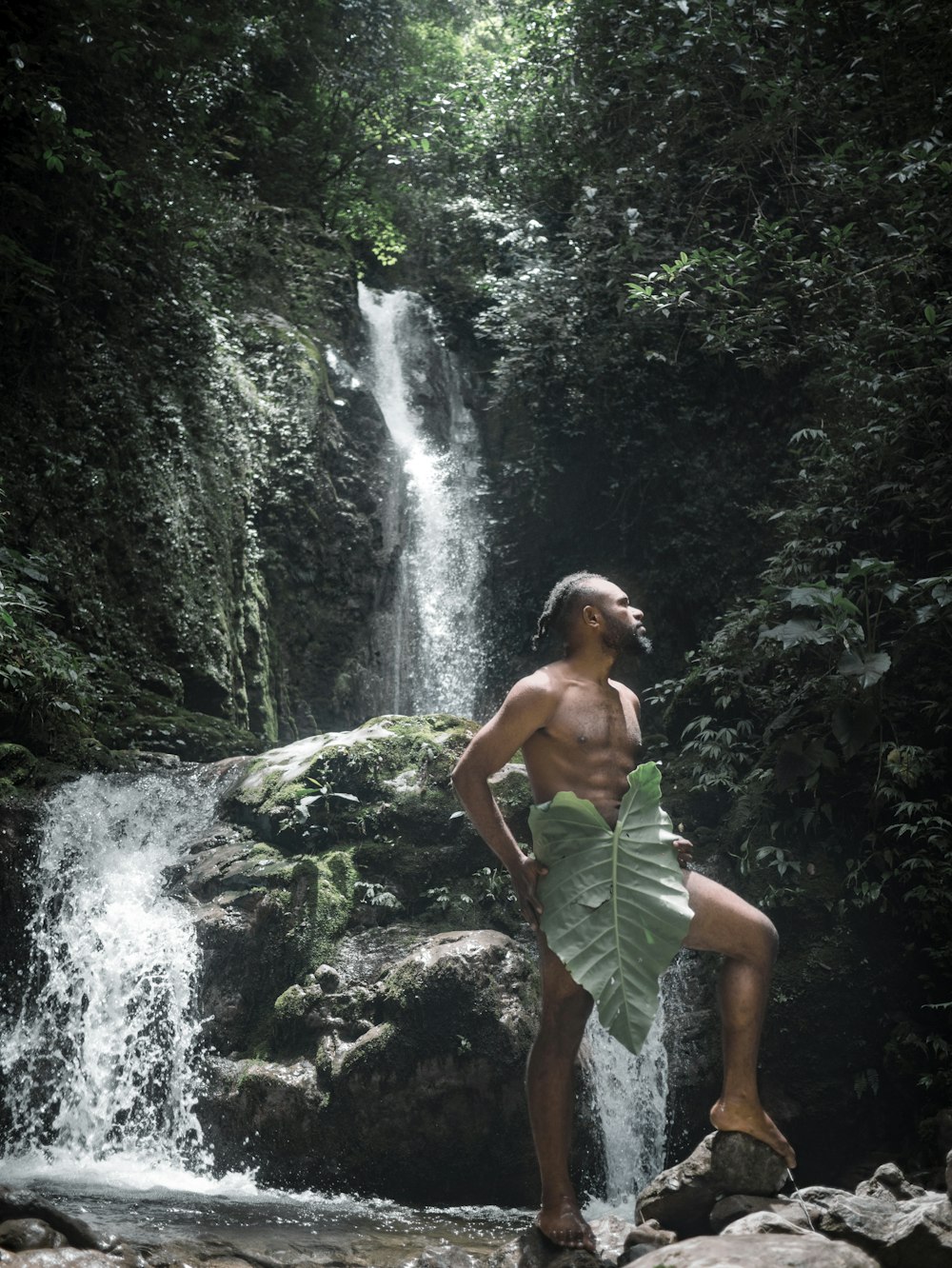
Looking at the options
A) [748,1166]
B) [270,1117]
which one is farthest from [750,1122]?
[270,1117]

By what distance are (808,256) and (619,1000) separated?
7834 millimetres

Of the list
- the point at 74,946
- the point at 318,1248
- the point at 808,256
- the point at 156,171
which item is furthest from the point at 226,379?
the point at 318,1248

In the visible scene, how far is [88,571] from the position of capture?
8.41 m

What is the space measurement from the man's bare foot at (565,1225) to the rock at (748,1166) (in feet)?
1.47

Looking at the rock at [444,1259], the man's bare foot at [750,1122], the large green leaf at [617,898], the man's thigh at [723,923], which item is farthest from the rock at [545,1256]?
the man's thigh at [723,923]

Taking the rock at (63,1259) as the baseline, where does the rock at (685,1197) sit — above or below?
above

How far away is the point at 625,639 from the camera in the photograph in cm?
354

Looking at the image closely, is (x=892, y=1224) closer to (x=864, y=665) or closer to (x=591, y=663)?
(x=591, y=663)

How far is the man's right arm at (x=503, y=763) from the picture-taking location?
3.22 meters

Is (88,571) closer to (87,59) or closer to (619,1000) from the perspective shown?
(87,59)

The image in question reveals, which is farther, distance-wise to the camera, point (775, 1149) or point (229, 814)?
point (229, 814)

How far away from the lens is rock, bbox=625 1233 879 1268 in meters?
2.50

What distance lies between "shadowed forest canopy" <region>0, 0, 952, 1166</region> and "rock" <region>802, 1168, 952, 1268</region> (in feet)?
7.72

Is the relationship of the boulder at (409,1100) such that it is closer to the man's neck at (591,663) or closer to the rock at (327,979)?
the rock at (327,979)
